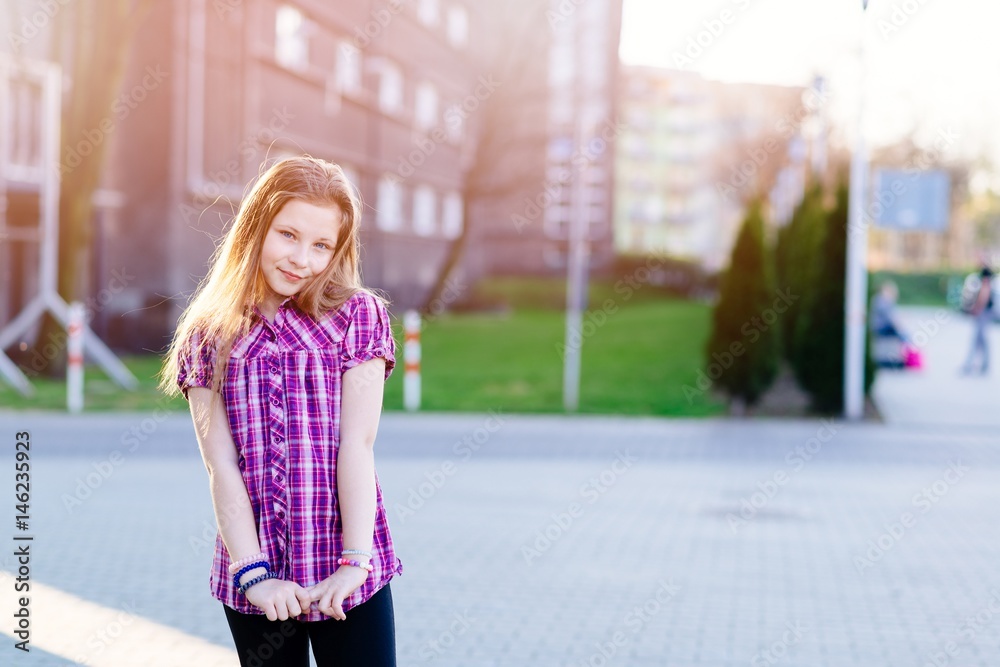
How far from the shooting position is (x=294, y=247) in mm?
2459

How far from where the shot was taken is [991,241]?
79.6m

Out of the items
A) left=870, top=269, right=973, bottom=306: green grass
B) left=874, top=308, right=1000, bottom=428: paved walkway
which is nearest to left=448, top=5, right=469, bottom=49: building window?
left=874, top=308, right=1000, bottom=428: paved walkway

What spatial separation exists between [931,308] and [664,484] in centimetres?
5485

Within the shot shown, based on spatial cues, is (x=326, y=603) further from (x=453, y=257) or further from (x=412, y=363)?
(x=453, y=257)

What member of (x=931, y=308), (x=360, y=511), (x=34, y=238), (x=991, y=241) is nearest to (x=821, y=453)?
(x=360, y=511)

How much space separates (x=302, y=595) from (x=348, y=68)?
2803cm

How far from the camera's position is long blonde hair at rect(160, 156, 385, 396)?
2.43m

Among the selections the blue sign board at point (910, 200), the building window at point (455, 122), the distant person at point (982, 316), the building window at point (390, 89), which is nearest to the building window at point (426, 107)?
the building window at point (455, 122)

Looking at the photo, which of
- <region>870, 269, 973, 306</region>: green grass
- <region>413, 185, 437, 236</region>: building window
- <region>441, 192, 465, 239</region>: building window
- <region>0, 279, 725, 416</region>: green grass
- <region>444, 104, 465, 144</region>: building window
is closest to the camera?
<region>0, 279, 725, 416</region>: green grass

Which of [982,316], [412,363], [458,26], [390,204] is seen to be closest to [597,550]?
[412,363]

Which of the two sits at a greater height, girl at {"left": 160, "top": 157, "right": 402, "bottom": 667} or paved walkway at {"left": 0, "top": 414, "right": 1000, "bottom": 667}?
girl at {"left": 160, "top": 157, "right": 402, "bottom": 667}

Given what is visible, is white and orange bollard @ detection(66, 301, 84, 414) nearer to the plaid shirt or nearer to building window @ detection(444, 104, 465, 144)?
the plaid shirt

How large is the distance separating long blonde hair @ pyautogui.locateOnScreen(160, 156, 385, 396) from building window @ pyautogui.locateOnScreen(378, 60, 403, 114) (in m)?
29.4

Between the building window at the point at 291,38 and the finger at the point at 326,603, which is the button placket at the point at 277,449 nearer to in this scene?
the finger at the point at 326,603
